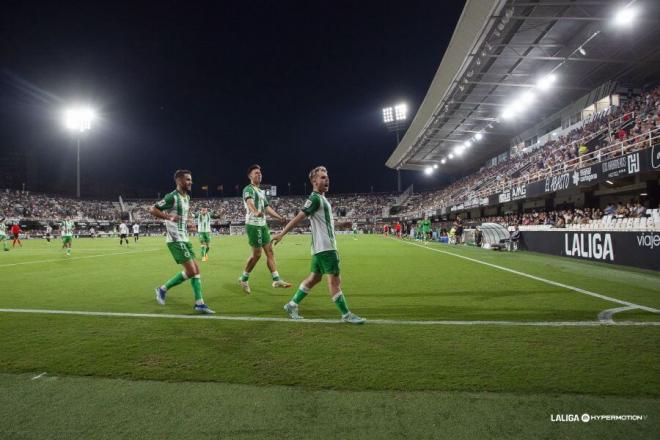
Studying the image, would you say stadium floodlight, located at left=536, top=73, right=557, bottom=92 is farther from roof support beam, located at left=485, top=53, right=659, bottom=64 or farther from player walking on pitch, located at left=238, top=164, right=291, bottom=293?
player walking on pitch, located at left=238, top=164, right=291, bottom=293

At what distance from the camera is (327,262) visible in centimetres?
509

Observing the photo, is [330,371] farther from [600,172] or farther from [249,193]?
[600,172]

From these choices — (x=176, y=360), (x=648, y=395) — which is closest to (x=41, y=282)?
(x=176, y=360)

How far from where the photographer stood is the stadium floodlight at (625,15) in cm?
1600

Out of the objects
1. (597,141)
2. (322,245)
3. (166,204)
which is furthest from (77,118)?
(322,245)

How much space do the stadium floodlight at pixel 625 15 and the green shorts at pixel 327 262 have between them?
19.0 metres

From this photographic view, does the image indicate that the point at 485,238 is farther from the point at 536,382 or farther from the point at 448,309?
the point at 536,382

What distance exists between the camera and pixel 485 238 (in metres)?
22.0

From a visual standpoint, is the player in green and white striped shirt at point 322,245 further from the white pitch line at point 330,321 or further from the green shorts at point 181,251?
the green shorts at point 181,251

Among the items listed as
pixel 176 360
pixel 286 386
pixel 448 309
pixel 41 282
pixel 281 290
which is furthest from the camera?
pixel 41 282

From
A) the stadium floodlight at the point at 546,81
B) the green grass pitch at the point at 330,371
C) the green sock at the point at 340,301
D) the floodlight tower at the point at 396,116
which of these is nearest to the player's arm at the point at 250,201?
the green grass pitch at the point at 330,371

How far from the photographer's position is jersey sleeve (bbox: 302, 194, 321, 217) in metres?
5.10

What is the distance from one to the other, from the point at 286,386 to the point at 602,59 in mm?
26628

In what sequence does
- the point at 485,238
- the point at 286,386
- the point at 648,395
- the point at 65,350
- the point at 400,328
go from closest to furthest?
the point at 648,395
the point at 286,386
the point at 65,350
the point at 400,328
the point at 485,238
